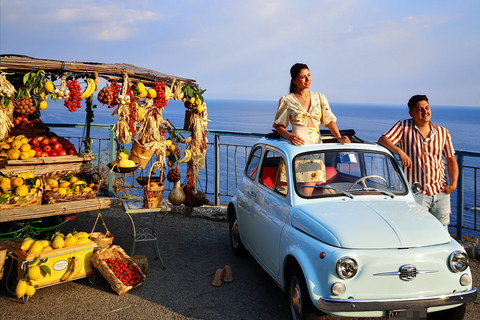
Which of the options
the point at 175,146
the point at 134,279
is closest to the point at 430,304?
the point at 134,279

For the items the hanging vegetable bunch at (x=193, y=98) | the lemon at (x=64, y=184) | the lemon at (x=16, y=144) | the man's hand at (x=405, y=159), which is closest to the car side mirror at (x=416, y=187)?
the man's hand at (x=405, y=159)

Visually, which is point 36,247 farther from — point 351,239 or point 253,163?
point 351,239

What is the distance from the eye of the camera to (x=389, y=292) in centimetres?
374

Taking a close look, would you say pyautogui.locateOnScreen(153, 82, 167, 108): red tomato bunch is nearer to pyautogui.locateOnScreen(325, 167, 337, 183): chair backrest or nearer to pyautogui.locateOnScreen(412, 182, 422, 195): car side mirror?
pyautogui.locateOnScreen(325, 167, 337, 183): chair backrest

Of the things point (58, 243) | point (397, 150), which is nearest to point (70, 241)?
point (58, 243)

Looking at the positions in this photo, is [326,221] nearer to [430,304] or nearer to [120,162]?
[430,304]

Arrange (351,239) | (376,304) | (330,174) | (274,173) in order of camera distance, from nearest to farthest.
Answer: (376,304)
(351,239)
(330,174)
(274,173)

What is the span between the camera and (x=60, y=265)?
5.41m

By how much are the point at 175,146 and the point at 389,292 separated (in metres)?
4.60

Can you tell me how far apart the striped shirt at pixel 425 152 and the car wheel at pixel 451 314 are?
1.47 meters

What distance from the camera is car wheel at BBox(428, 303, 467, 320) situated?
163 inches

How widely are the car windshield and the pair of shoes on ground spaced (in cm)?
176

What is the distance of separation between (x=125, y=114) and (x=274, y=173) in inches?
88.2

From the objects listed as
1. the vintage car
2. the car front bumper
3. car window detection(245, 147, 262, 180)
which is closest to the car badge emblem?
the vintage car
